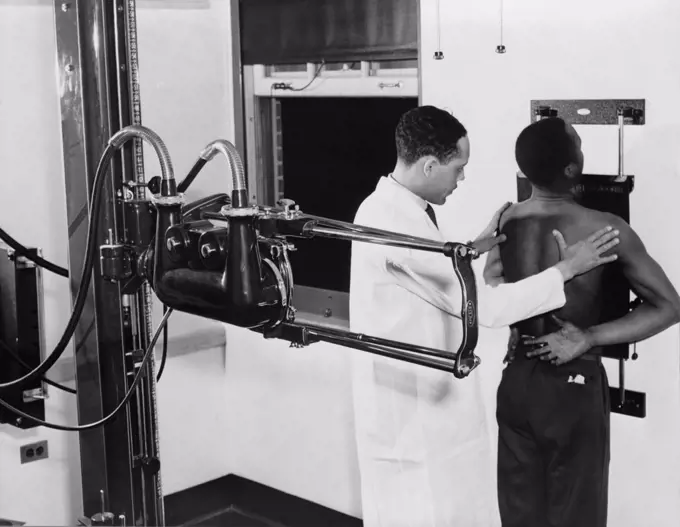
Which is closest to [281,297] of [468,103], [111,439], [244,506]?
[111,439]

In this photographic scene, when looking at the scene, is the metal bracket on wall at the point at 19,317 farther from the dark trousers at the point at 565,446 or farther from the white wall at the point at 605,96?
the dark trousers at the point at 565,446

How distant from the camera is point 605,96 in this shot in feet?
9.37

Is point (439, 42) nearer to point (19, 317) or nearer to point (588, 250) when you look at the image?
point (588, 250)

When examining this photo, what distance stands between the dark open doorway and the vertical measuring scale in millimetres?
1249

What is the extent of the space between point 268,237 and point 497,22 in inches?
50.6

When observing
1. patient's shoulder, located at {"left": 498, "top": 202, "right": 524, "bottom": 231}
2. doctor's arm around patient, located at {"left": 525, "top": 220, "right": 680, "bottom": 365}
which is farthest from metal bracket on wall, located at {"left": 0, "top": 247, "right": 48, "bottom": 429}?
doctor's arm around patient, located at {"left": 525, "top": 220, "right": 680, "bottom": 365}

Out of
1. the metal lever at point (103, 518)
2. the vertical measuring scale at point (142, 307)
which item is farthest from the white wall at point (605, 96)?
the metal lever at point (103, 518)

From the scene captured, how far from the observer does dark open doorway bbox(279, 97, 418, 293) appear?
147 inches

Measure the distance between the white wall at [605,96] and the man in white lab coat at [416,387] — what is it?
0.25 meters

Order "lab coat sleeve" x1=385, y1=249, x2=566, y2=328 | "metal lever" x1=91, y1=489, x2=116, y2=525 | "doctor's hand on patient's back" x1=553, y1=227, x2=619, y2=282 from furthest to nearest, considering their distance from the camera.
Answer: "doctor's hand on patient's back" x1=553, y1=227, x2=619, y2=282
"metal lever" x1=91, y1=489, x2=116, y2=525
"lab coat sleeve" x1=385, y1=249, x2=566, y2=328

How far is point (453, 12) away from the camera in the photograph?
10.5 ft

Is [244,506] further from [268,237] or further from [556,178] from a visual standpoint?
[268,237]

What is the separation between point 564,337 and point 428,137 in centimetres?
68

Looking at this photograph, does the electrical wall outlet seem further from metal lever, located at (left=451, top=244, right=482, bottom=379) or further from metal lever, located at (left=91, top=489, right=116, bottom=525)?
metal lever, located at (left=451, top=244, right=482, bottom=379)
